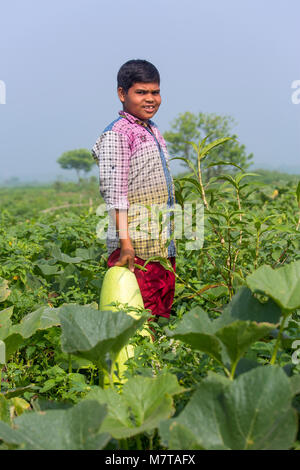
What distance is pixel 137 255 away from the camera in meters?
2.58

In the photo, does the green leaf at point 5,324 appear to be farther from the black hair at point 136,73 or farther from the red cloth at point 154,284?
the black hair at point 136,73

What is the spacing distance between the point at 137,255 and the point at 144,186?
36cm

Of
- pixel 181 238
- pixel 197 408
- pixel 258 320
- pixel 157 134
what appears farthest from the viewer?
pixel 157 134

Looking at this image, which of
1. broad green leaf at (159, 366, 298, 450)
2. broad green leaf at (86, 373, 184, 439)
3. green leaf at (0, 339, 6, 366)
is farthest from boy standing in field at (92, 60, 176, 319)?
broad green leaf at (159, 366, 298, 450)

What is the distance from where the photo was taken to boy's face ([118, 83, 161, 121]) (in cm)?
254

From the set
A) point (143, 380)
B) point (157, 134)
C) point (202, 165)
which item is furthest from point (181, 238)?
point (143, 380)

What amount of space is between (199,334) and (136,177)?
151 centimetres

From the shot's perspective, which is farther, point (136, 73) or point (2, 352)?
point (136, 73)

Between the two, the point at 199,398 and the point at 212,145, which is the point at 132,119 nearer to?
the point at 212,145

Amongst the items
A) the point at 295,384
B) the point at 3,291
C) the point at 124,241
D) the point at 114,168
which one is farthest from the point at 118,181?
the point at 295,384

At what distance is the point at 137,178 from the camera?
2.54 meters

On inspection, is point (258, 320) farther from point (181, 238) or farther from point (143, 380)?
point (181, 238)
